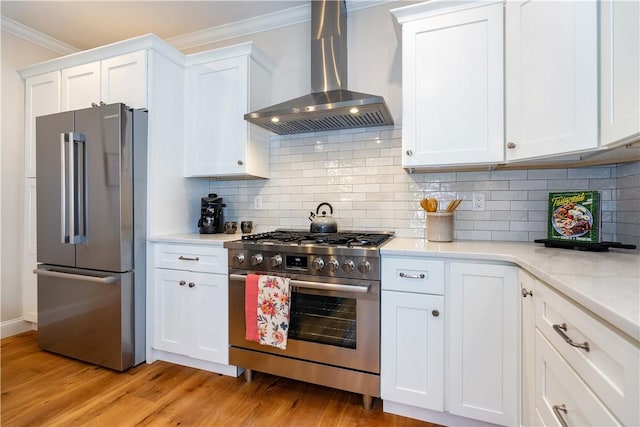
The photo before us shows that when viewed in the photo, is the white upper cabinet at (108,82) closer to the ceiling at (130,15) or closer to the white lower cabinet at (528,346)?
the ceiling at (130,15)

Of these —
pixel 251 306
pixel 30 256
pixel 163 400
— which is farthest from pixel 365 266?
pixel 30 256

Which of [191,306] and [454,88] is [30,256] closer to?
[191,306]

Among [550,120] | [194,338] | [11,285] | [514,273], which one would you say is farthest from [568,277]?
[11,285]

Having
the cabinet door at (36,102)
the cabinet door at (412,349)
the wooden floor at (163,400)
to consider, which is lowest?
the wooden floor at (163,400)

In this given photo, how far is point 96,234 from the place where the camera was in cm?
215

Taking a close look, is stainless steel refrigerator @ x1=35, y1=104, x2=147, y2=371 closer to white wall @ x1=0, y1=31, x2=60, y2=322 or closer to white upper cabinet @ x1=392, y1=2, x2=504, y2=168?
white wall @ x1=0, y1=31, x2=60, y2=322

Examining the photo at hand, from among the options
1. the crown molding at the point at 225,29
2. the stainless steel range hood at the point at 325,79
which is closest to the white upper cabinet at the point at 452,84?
the stainless steel range hood at the point at 325,79

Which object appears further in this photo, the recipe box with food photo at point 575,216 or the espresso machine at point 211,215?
the espresso machine at point 211,215

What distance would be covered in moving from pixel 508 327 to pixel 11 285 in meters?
3.91

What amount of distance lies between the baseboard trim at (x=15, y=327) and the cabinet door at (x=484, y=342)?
3.62 meters

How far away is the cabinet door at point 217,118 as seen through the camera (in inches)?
93.3

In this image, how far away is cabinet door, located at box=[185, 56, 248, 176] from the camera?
237cm

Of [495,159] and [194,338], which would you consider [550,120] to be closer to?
[495,159]

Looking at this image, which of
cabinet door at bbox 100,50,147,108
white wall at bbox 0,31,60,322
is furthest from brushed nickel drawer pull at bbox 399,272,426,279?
white wall at bbox 0,31,60,322
